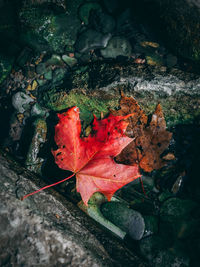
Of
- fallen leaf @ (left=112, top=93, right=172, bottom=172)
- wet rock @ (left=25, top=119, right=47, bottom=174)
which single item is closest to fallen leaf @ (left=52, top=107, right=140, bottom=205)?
fallen leaf @ (left=112, top=93, right=172, bottom=172)

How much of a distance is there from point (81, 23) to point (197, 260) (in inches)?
147

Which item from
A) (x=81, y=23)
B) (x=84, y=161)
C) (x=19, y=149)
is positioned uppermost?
(x=81, y=23)

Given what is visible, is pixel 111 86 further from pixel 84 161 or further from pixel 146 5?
pixel 146 5

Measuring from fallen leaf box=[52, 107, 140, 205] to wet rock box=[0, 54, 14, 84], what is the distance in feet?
5.65

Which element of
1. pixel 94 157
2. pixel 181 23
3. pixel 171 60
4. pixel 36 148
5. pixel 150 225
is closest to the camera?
pixel 94 157

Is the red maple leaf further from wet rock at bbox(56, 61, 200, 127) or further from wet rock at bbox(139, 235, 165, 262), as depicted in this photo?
wet rock at bbox(139, 235, 165, 262)

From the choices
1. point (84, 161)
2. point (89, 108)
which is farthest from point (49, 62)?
point (84, 161)

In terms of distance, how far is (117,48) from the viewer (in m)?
2.96

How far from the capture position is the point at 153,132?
7.61ft

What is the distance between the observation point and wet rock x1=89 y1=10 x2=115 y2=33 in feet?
9.73

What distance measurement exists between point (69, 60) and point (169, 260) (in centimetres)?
313

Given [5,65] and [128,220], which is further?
[5,65]

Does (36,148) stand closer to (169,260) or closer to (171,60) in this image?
(169,260)

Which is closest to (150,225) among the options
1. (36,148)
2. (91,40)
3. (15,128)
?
(36,148)
